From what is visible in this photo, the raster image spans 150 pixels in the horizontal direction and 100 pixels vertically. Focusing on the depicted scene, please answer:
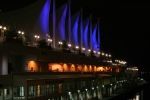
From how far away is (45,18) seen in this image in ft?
114

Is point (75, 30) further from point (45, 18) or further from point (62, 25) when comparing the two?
point (45, 18)

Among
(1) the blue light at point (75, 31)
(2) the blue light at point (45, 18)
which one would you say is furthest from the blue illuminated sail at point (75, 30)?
(2) the blue light at point (45, 18)

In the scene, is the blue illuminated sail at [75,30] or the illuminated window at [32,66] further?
the blue illuminated sail at [75,30]

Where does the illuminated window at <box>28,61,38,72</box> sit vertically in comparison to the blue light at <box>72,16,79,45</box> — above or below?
below

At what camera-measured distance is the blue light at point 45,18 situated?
112 ft

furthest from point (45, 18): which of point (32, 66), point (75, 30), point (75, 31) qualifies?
point (75, 31)

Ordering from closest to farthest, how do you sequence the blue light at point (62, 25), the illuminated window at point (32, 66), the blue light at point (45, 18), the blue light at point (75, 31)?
1. the illuminated window at point (32, 66)
2. the blue light at point (45, 18)
3. the blue light at point (62, 25)
4. the blue light at point (75, 31)

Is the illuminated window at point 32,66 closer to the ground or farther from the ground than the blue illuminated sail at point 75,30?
closer to the ground

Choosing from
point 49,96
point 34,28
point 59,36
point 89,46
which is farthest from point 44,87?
point 89,46

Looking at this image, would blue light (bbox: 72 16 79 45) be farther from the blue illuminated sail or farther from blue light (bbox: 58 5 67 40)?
blue light (bbox: 58 5 67 40)

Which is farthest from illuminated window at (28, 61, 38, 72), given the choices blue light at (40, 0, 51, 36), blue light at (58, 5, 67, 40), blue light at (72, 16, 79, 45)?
blue light at (72, 16, 79, 45)

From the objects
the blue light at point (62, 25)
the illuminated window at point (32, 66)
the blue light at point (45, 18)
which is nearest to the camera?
the illuminated window at point (32, 66)

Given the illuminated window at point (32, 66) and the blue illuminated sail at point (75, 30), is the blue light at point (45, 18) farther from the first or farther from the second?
the blue illuminated sail at point (75, 30)

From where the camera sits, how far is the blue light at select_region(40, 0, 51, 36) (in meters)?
34.0
